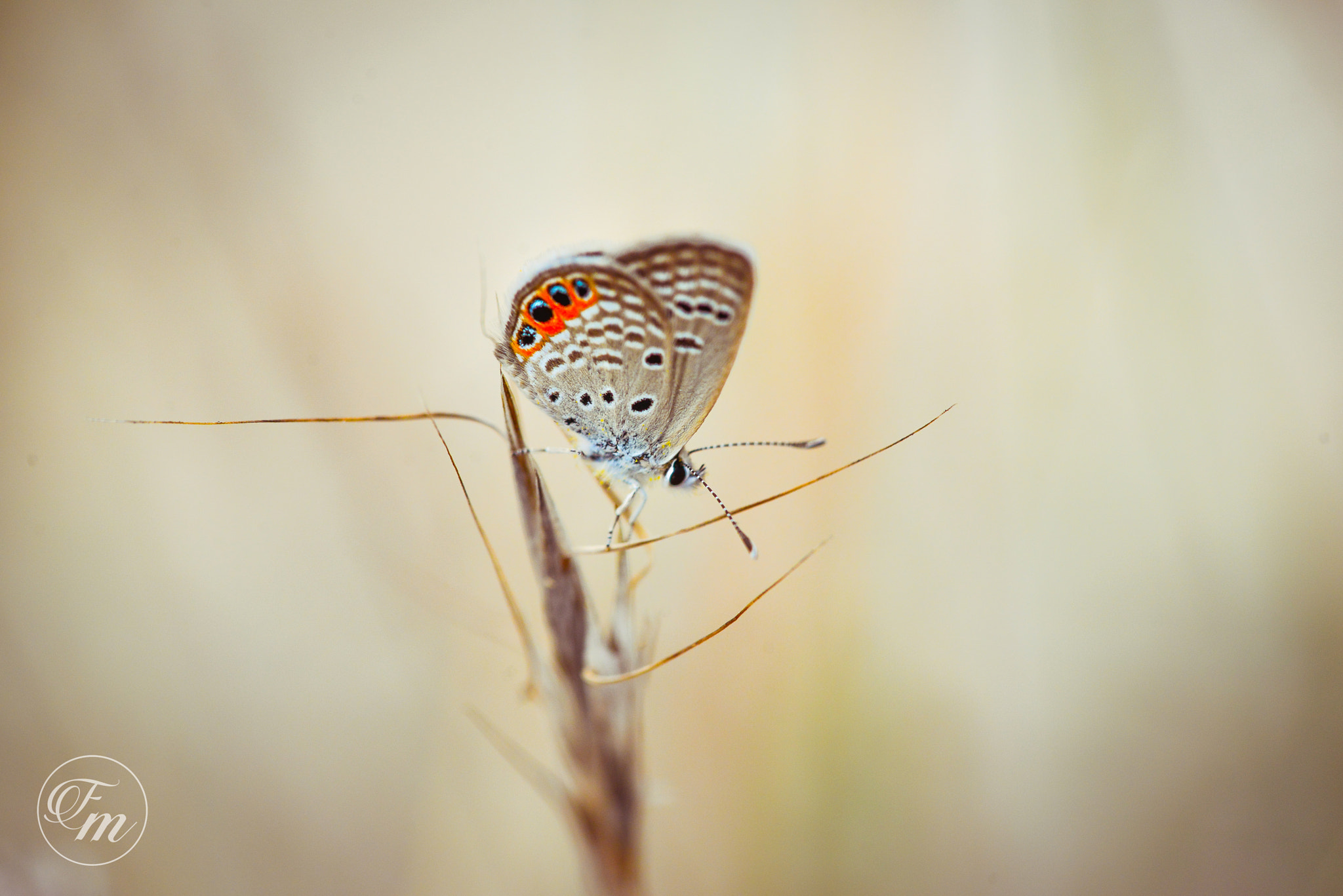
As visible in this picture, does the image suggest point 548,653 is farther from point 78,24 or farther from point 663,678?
point 78,24

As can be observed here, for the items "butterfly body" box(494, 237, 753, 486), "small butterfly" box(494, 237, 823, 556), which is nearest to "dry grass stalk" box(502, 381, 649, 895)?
"small butterfly" box(494, 237, 823, 556)

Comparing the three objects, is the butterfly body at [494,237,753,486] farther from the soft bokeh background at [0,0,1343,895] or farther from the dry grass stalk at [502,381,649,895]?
the soft bokeh background at [0,0,1343,895]

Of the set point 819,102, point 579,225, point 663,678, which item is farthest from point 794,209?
point 663,678

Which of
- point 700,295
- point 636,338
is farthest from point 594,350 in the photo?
point 700,295

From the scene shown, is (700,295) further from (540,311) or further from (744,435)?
(744,435)

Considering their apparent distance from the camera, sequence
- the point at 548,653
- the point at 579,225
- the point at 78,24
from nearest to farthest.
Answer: the point at 548,653, the point at 78,24, the point at 579,225

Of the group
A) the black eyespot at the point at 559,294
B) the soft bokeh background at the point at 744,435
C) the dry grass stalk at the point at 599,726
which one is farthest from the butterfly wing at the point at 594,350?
the soft bokeh background at the point at 744,435

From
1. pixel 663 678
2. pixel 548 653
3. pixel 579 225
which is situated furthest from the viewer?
pixel 579 225

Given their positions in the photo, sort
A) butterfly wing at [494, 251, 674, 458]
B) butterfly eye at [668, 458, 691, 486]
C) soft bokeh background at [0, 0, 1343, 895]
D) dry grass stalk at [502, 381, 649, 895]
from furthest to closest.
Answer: soft bokeh background at [0, 0, 1343, 895] < butterfly eye at [668, 458, 691, 486] < butterfly wing at [494, 251, 674, 458] < dry grass stalk at [502, 381, 649, 895]
